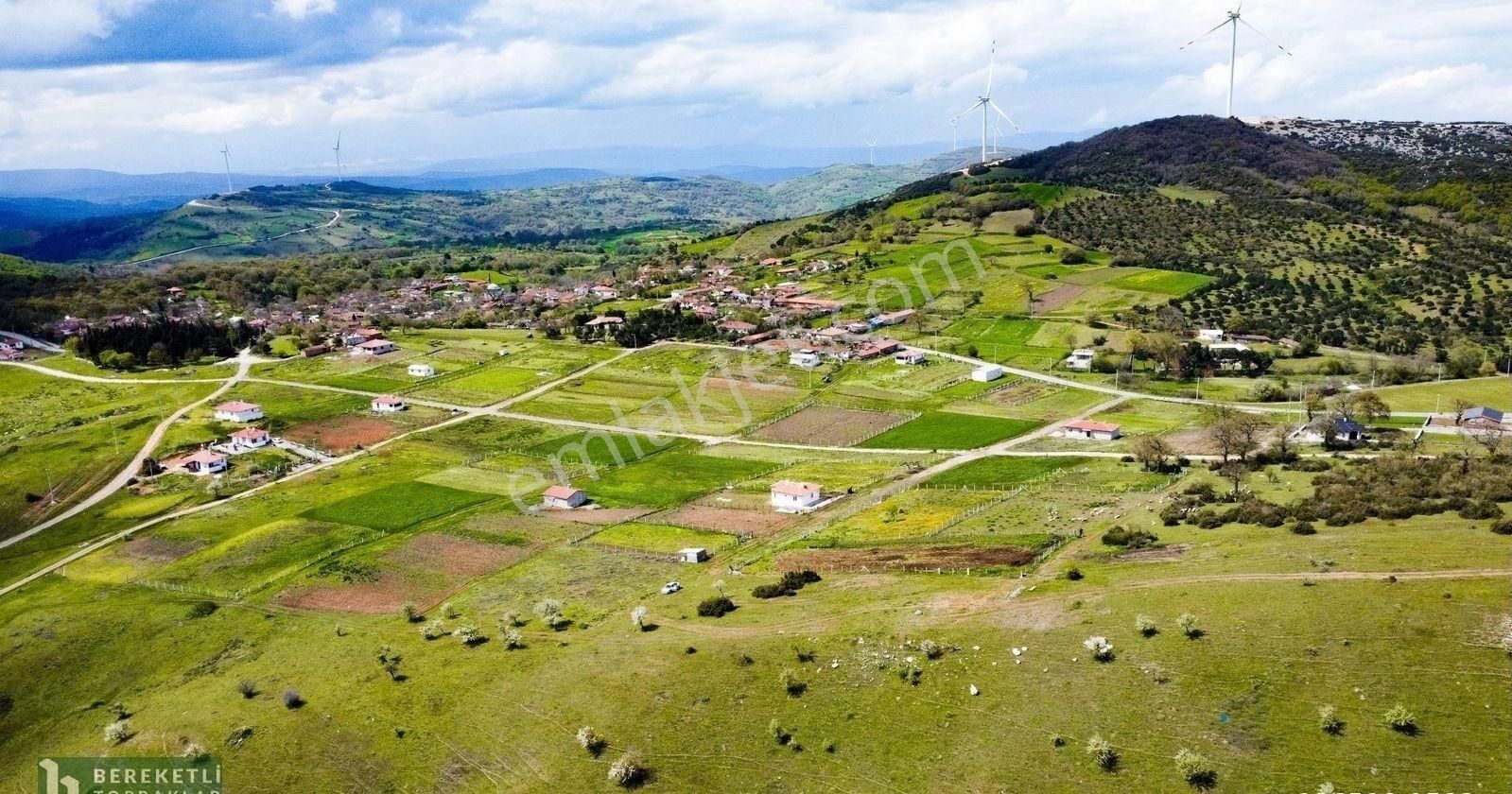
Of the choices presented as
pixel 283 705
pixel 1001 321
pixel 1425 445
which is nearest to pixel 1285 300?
pixel 1001 321

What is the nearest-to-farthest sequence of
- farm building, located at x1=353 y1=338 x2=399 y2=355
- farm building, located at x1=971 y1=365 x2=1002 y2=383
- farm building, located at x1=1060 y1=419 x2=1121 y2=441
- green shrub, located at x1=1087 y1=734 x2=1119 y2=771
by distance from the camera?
green shrub, located at x1=1087 y1=734 x2=1119 y2=771 < farm building, located at x1=1060 y1=419 x2=1121 y2=441 < farm building, located at x1=971 y1=365 x2=1002 y2=383 < farm building, located at x1=353 y1=338 x2=399 y2=355

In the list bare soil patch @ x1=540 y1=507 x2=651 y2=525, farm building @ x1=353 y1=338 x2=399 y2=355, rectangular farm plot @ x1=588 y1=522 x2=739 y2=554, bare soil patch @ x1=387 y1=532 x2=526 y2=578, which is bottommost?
bare soil patch @ x1=387 y1=532 x2=526 y2=578

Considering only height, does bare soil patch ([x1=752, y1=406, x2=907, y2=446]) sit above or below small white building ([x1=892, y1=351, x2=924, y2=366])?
below

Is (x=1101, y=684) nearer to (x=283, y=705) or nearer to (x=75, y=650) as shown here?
(x=283, y=705)

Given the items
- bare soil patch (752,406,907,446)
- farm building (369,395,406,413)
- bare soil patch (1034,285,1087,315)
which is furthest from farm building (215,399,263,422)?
bare soil patch (1034,285,1087,315)

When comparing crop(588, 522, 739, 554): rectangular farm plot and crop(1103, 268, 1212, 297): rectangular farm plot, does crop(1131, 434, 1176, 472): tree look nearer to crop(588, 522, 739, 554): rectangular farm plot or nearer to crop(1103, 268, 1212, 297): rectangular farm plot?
crop(588, 522, 739, 554): rectangular farm plot

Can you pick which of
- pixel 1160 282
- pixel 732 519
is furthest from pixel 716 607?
pixel 1160 282
